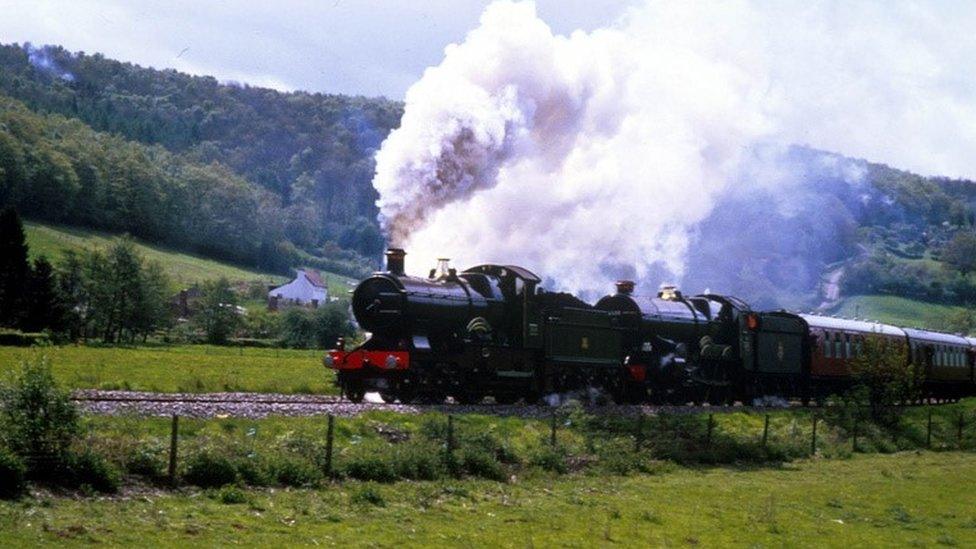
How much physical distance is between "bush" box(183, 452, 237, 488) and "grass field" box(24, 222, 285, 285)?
117m

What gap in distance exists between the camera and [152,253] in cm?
17412

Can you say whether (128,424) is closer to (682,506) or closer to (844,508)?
(682,506)

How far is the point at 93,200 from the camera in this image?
170500 millimetres

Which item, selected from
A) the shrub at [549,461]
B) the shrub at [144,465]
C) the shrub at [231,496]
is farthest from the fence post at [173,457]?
the shrub at [549,461]

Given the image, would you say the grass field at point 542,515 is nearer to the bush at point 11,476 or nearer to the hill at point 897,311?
the bush at point 11,476

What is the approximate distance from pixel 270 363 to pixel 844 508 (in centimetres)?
4521

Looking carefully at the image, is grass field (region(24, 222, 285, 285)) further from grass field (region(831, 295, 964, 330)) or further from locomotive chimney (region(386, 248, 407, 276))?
locomotive chimney (region(386, 248, 407, 276))

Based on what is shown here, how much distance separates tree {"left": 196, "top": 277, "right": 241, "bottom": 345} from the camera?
4082 inches

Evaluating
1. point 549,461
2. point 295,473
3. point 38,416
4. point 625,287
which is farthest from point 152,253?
point 38,416

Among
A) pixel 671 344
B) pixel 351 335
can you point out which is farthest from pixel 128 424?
pixel 351 335

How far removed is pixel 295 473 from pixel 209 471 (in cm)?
173

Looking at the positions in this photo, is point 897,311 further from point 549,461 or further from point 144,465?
point 144,465

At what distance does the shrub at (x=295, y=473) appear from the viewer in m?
19.8

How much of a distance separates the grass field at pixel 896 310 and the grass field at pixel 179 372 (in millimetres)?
106037
